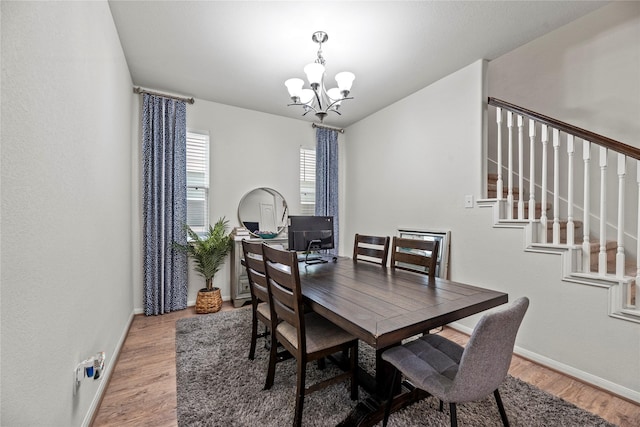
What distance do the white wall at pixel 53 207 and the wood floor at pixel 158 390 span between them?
0.51 ft

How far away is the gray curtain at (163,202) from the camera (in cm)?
315

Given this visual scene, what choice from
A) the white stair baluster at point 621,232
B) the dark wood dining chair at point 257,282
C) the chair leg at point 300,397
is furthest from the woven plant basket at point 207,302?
the white stair baluster at point 621,232

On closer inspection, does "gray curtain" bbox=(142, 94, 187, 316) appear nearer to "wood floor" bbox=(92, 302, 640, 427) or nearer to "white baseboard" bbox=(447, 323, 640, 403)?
"wood floor" bbox=(92, 302, 640, 427)

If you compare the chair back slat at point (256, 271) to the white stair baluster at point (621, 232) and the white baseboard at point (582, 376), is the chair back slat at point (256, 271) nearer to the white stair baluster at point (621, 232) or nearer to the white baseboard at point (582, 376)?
the white baseboard at point (582, 376)

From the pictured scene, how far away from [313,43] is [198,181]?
7.32 feet

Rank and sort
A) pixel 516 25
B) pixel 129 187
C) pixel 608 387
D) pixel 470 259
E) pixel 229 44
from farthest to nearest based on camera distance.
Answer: pixel 129 187
pixel 470 259
pixel 229 44
pixel 516 25
pixel 608 387

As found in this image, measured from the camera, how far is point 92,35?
1.62m

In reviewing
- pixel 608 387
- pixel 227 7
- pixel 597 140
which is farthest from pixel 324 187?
pixel 608 387

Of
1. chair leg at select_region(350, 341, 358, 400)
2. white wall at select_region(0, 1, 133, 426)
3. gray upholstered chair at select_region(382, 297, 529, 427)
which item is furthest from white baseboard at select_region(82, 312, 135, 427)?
gray upholstered chair at select_region(382, 297, 529, 427)

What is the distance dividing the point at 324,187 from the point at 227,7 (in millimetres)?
2759

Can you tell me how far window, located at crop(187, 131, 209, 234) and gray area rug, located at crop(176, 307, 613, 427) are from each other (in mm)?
1773

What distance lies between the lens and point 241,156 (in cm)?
386

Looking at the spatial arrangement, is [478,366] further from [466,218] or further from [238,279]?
[238,279]

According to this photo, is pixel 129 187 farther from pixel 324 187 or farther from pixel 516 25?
pixel 516 25
